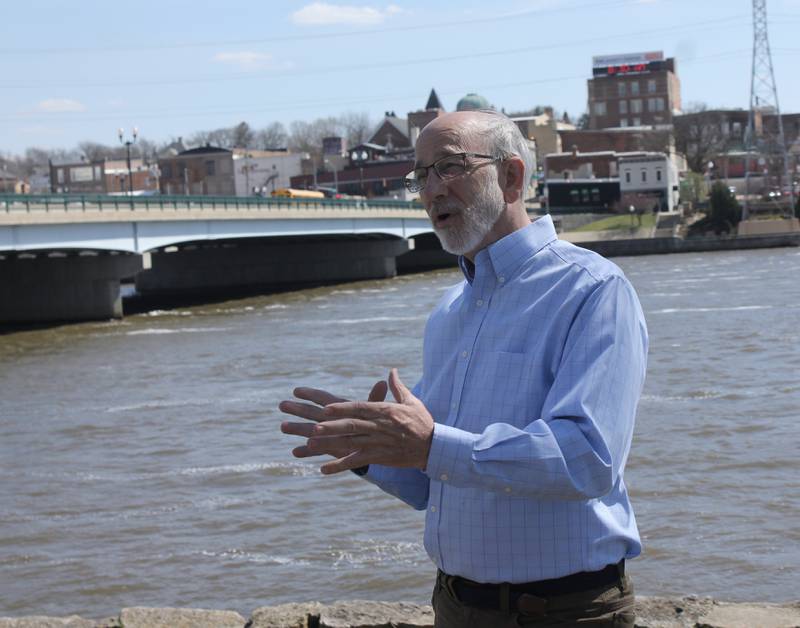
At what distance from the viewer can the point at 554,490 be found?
263cm

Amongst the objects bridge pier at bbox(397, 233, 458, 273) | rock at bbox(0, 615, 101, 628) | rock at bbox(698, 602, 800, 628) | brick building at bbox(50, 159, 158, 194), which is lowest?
bridge pier at bbox(397, 233, 458, 273)

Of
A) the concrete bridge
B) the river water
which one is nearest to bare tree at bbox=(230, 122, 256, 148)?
the concrete bridge

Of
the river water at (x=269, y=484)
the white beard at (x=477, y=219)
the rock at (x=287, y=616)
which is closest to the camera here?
the white beard at (x=477, y=219)

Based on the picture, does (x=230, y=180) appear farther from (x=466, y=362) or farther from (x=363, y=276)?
(x=466, y=362)

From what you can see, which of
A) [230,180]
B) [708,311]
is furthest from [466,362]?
[230,180]

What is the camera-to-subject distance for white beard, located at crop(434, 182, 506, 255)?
303 cm

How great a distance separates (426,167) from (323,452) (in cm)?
80

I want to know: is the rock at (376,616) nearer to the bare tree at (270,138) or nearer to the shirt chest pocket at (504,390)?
the shirt chest pocket at (504,390)

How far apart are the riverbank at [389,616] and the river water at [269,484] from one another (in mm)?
2403

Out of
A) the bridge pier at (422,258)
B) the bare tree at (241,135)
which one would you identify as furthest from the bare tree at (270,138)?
the bridge pier at (422,258)

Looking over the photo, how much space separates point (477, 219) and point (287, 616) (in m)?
3.07

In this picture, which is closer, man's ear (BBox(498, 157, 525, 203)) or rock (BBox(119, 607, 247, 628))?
man's ear (BBox(498, 157, 525, 203))

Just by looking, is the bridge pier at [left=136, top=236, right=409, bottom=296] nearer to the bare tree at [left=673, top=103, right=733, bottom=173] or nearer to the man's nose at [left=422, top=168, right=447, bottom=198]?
the man's nose at [left=422, top=168, right=447, bottom=198]

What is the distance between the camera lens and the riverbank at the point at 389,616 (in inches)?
199
